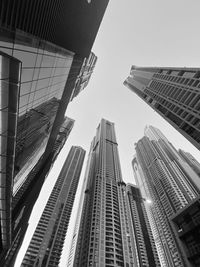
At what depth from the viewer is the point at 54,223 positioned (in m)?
113

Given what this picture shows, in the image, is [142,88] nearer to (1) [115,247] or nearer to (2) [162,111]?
(2) [162,111]

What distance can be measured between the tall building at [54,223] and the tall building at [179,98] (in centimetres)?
10756

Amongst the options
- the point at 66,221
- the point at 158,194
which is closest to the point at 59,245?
the point at 66,221

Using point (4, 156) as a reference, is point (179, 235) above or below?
below

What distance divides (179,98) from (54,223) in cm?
11758

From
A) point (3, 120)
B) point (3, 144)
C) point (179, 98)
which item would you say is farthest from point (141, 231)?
point (3, 120)

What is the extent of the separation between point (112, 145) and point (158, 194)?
80745 millimetres

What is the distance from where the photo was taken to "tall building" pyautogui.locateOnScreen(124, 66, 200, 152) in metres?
44.4

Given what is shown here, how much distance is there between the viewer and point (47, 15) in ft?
51.1

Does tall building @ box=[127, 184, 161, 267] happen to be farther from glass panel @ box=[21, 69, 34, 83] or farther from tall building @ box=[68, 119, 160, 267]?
glass panel @ box=[21, 69, 34, 83]

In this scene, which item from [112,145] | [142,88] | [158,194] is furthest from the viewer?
[112,145]

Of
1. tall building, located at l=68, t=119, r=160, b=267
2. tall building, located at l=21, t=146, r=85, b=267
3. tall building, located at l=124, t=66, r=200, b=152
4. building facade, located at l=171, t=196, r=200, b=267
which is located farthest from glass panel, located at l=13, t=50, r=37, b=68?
tall building, located at l=21, t=146, r=85, b=267

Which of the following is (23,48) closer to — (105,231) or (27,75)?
(27,75)

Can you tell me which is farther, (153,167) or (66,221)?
(153,167)
